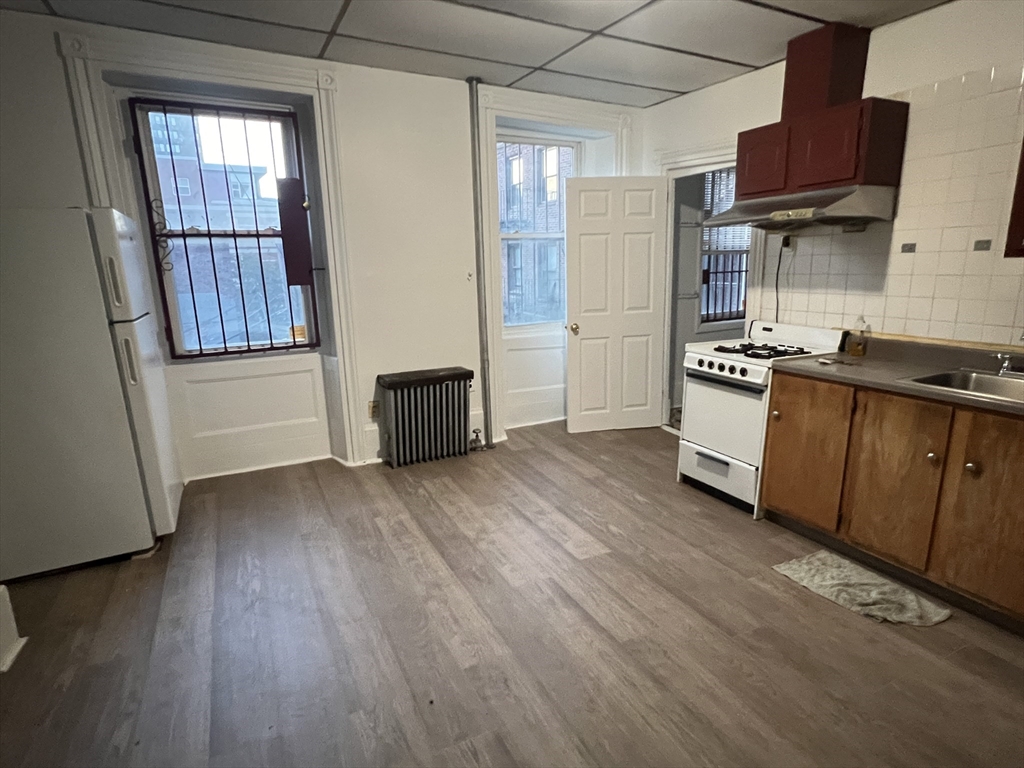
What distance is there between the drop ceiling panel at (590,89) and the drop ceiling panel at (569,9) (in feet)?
2.72

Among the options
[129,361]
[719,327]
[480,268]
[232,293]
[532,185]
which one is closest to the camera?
[129,361]

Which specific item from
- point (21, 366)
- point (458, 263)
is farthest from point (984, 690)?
point (21, 366)

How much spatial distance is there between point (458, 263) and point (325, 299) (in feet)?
3.15

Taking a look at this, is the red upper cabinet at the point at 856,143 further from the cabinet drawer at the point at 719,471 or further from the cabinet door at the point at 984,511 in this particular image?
the cabinet drawer at the point at 719,471

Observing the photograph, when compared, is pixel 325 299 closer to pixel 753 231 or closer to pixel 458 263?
pixel 458 263

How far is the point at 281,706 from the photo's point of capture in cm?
177

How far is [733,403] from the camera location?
3.02m

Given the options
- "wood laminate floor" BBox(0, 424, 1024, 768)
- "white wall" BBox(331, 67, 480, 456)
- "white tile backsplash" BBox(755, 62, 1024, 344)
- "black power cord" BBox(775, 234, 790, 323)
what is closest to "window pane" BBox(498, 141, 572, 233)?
"white wall" BBox(331, 67, 480, 456)

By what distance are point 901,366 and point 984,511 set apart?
0.87 meters

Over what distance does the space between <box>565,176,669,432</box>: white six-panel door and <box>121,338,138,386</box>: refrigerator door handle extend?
283 centimetres

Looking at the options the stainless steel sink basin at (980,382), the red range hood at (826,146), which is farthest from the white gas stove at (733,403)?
the red range hood at (826,146)

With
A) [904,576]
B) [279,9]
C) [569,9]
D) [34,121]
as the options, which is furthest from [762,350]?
[34,121]

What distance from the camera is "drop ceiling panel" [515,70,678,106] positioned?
3.66 meters

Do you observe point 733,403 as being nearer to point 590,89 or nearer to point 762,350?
point 762,350
